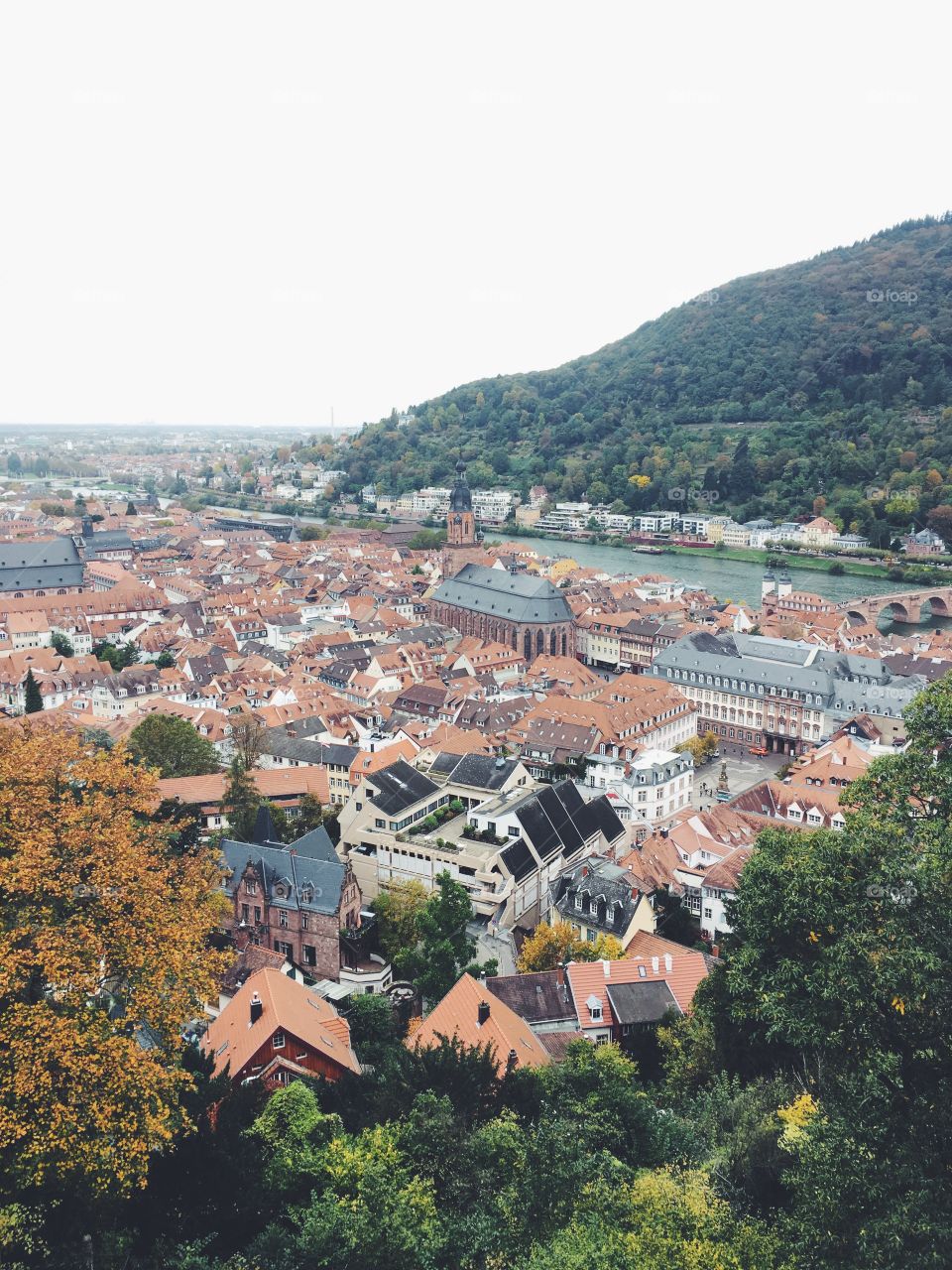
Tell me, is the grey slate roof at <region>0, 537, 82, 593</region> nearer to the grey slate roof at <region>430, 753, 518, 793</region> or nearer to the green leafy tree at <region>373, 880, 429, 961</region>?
the grey slate roof at <region>430, 753, 518, 793</region>

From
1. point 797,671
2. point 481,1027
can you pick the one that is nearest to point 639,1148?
point 481,1027

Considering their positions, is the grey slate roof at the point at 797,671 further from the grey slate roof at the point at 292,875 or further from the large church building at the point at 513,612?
the grey slate roof at the point at 292,875

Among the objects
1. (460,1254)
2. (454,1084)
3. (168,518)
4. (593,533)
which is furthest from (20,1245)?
(168,518)

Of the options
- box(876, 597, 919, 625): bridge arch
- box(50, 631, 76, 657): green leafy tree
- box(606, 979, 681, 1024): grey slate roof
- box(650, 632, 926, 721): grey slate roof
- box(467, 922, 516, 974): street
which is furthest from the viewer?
box(876, 597, 919, 625): bridge arch

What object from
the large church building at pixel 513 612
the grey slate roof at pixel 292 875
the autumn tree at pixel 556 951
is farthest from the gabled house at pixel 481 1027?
the large church building at pixel 513 612

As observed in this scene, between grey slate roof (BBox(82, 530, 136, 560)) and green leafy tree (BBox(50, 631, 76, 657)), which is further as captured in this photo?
grey slate roof (BBox(82, 530, 136, 560))

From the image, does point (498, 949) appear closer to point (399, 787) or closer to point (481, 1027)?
point (399, 787)

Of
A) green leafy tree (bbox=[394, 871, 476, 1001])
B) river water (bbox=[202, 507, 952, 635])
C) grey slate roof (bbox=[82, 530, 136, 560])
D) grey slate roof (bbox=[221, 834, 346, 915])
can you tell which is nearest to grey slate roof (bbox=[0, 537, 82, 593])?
grey slate roof (bbox=[82, 530, 136, 560])
